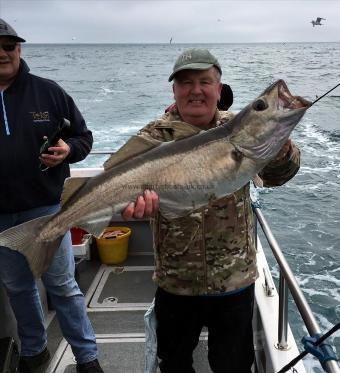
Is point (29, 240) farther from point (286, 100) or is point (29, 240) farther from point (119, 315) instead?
point (119, 315)

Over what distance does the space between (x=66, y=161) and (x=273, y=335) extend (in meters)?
1.94

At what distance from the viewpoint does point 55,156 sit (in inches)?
125

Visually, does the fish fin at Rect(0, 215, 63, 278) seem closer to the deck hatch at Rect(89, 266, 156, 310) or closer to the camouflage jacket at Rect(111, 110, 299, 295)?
the camouflage jacket at Rect(111, 110, 299, 295)

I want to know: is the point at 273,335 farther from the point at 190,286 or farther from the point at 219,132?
the point at 219,132

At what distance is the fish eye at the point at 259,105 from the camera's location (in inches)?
84.2

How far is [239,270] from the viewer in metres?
2.66

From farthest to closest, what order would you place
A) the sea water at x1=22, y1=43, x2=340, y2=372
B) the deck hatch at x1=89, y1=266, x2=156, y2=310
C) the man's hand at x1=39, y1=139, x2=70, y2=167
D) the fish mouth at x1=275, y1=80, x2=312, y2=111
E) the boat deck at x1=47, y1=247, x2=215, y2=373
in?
1. the sea water at x1=22, y1=43, x2=340, y2=372
2. the deck hatch at x1=89, y1=266, x2=156, y2=310
3. the boat deck at x1=47, y1=247, x2=215, y2=373
4. the man's hand at x1=39, y1=139, x2=70, y2=167
5. the fish mouth at x1=275, y1=80, x2=312, y2=111

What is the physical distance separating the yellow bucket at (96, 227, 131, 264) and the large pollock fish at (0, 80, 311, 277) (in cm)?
316

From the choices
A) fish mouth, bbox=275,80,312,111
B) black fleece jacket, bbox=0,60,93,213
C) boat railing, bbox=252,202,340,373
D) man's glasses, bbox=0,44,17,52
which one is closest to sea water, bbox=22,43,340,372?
boat railing, bbox=252,202,340,373

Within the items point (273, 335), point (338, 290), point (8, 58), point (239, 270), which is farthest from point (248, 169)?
point (338, 290)

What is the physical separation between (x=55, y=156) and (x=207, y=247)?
128 cm

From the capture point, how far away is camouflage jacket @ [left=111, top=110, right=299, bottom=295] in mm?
2602

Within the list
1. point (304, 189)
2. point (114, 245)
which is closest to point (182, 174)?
point (114, 245)

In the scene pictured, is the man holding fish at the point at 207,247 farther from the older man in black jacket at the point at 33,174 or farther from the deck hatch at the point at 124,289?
the deck hatch at the point at 124,289
